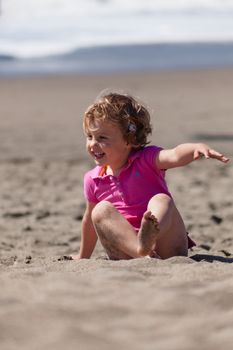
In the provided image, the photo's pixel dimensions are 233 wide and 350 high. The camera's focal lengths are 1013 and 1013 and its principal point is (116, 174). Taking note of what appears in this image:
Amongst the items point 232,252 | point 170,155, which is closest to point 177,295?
point 170,155

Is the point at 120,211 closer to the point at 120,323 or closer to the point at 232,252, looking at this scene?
the point at 232,252

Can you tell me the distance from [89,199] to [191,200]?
9.74ft

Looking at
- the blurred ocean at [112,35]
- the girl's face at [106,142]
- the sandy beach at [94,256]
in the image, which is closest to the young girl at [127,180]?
the girl's face at [106,142]

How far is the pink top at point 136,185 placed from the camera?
5.01 meters

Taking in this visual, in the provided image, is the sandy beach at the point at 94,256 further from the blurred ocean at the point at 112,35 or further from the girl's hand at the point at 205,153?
the blurred ocean at the point at 112,35

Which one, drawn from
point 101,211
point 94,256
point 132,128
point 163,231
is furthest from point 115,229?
point 94,256

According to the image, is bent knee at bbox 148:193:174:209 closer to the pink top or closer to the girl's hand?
the pink top

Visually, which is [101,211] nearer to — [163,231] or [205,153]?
[163,231]

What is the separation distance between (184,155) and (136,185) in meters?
0.37

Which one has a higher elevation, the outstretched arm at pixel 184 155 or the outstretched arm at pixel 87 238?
the outstretched arm at pixel 184 155

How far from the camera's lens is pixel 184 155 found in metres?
4.77

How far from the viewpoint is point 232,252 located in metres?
5.87

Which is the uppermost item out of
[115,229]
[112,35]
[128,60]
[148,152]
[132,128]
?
[132,128]

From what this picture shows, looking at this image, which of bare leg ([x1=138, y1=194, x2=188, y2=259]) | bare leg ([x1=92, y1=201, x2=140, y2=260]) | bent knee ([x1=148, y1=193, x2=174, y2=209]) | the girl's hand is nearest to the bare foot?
bare leg ([x1=138, y1=194, x2=188, y2=259])
